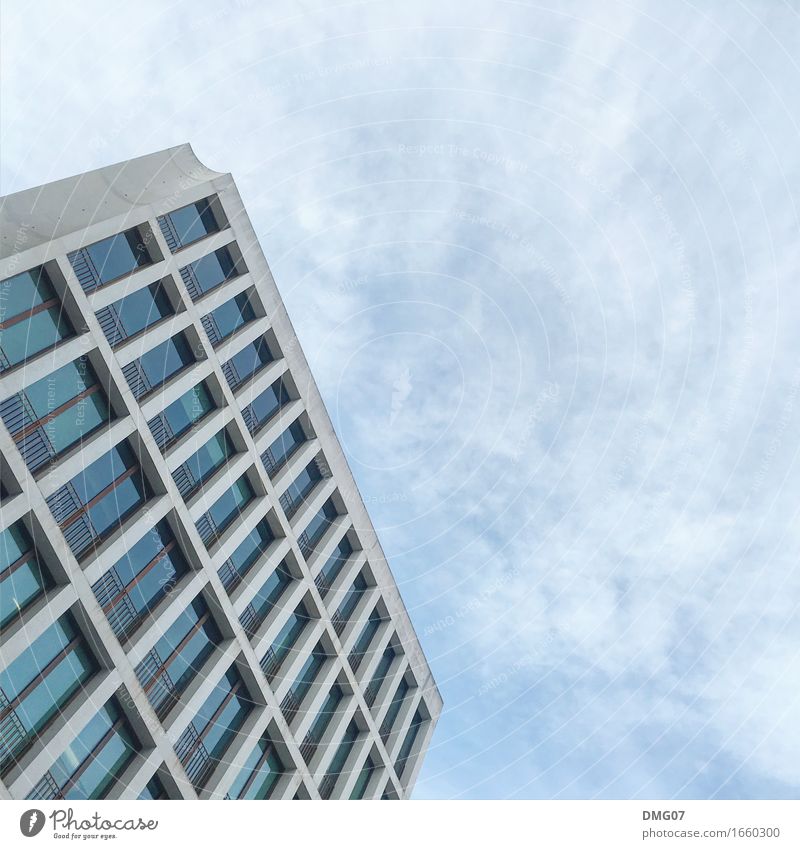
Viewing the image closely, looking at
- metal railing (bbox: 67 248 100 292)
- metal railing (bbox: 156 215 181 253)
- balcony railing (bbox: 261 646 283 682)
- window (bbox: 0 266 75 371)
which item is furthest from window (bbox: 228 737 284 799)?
metal railing (bbox: 156 215 181 253)

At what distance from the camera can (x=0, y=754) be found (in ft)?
46.7

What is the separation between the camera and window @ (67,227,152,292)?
62.9ft

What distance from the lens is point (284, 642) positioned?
25.6 m

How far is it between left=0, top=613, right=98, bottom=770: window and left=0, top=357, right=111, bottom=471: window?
455cm

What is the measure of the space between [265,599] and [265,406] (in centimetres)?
832

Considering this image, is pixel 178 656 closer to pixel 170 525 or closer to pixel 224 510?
pixel 170 525

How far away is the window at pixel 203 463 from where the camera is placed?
72.8 feet

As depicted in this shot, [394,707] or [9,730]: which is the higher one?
[394,707]

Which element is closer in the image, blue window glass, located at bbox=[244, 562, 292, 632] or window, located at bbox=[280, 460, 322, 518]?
blue window glass, located at bbox=[244, 562, 292, 632]

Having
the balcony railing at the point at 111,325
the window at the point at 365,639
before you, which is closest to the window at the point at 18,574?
the balcony railing at the point at 111,325

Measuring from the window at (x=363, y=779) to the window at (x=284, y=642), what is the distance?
24.4 feet

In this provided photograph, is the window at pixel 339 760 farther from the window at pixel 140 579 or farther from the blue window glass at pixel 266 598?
the window at pixel 140 579

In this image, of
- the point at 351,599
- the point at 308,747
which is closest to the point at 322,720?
the point at 308,747

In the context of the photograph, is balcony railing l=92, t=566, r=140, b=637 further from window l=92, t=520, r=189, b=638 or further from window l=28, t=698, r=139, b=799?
window l=28, t=698, r=139, b=799
